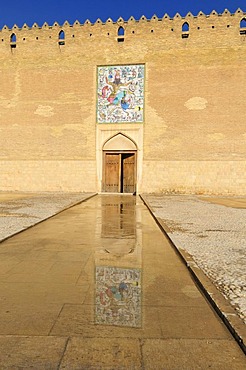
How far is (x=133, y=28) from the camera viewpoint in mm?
14898

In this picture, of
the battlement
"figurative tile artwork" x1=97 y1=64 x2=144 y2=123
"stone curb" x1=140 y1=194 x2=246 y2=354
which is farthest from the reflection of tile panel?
the battlement

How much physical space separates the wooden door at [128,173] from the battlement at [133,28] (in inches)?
231

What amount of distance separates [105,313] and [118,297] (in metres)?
0.28

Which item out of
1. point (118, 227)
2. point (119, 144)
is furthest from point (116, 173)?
point (118, 227)

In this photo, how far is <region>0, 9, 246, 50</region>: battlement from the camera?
46.8ft

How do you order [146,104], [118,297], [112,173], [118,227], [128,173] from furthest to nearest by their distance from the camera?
[128,173]
[112,173]
[146,104]
[118,227]
[118,297]

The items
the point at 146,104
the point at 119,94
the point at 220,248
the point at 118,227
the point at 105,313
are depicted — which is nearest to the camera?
the point at 105,313

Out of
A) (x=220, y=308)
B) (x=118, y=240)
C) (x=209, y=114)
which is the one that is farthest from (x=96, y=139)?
(x=220, y=308)

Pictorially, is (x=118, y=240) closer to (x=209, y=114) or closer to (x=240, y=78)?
(x=209, y=114)

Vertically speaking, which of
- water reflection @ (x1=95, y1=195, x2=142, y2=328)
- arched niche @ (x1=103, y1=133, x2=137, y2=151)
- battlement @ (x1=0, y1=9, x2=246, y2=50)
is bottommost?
water reflection @ (x1=95, y1=195, x2=142, y2=328)

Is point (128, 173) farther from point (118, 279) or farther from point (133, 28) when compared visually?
point (118, 279)

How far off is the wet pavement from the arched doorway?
11734mm

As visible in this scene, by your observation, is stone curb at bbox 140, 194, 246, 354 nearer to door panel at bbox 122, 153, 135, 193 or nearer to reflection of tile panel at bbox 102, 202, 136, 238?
reflection of tile panel at bbox 102, 202, 136, 238

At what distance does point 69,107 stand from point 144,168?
16.1ft
